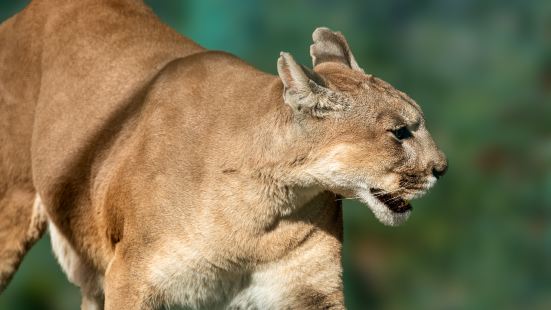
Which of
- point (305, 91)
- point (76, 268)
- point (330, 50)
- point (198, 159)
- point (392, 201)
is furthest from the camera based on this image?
point (76, 268)

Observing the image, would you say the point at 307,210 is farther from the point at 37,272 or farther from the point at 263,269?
the point at 37,272

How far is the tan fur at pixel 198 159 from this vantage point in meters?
5.04

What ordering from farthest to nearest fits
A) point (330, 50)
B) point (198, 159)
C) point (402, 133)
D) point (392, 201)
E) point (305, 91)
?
point (330, 50)
point (198, 159)
point (392, 201)
point (402, 133)
point (305, 91)

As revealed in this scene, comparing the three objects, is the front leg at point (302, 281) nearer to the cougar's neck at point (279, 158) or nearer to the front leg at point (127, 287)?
the cougar's neck at point (279, 158)

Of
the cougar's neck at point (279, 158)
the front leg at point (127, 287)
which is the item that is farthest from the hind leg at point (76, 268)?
the cougar's neck at point (279, 158)

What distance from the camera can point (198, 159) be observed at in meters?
5.26

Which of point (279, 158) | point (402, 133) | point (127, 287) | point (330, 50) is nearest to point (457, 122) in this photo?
point (330, 50)

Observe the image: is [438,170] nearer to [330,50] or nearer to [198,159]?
[330,50]

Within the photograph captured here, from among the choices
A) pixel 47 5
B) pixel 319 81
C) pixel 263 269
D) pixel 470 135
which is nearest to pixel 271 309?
pixel 263 269

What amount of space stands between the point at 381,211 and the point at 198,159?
0.75 metres

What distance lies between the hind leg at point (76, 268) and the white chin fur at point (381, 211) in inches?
58.0

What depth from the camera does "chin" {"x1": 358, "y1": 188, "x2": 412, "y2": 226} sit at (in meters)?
5.07

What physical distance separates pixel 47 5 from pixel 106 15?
315mm

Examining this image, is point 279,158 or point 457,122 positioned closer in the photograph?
point 279,158
